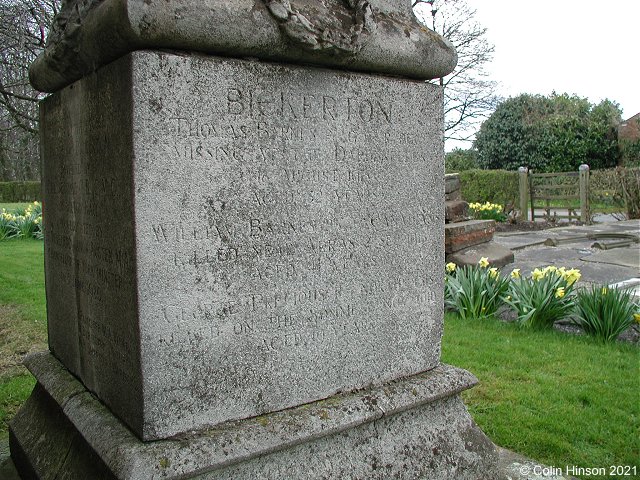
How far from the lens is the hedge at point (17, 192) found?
26297 millimetres

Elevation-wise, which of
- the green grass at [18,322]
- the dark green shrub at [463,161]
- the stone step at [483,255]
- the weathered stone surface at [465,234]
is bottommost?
the green grass at [18,322]

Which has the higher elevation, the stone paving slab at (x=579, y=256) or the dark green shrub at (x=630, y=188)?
the dark green shrub at (x=630, y=188)

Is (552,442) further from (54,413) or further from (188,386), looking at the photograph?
(54,413)

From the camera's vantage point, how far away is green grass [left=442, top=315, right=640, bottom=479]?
319cm

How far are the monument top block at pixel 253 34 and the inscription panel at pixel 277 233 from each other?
0.22 ft

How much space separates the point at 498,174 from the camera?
1781 centimetres

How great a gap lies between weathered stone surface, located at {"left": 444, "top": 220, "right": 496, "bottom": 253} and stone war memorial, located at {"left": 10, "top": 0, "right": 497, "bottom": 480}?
5.19 m

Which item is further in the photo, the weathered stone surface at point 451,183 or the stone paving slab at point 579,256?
the weathered stone surface at point 451,183

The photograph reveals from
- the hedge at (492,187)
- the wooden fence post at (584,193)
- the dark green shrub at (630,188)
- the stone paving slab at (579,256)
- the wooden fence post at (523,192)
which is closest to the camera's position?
the stone paving slab at (579,256)

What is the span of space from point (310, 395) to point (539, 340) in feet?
11.0

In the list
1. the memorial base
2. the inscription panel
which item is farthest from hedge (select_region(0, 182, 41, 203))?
the inscription panel

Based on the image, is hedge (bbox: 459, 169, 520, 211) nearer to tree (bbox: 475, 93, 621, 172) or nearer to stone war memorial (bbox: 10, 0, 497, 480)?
tree (bbox: 475, 93, 621, 172)

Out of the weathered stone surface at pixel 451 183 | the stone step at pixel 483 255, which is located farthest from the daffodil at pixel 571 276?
the weathered stone surface at pixel 451 183

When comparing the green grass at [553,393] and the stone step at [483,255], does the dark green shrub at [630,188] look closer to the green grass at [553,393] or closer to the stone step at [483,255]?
the stone step at [483,255]
